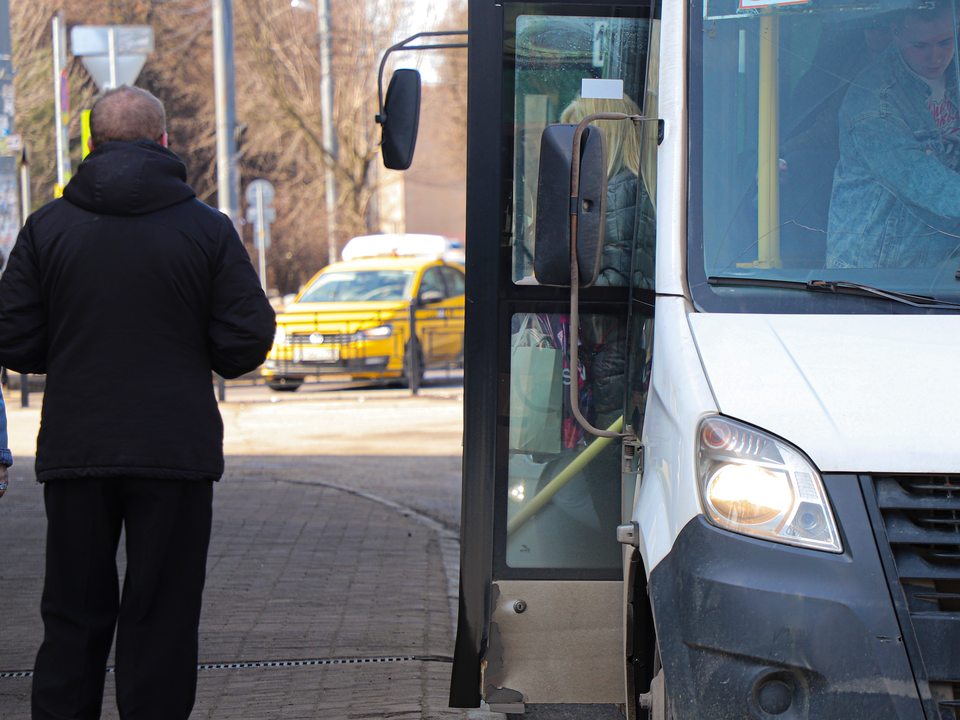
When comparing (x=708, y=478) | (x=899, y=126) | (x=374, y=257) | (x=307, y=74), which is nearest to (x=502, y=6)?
(x=899, y=126)

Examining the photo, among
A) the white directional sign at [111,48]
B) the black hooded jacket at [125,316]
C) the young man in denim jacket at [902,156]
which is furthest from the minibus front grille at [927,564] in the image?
the white directional sign at [111,48]

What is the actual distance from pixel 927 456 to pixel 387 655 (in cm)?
293

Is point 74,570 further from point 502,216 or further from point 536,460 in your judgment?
point 502,216

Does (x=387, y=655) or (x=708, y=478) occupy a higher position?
(x=708, y=478)

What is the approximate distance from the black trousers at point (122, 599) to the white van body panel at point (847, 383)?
1.52 m

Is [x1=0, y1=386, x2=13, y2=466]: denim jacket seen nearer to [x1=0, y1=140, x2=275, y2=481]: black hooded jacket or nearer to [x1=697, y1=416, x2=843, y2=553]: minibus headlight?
[x1=0, y1=140, x2=275, y2=481]: black hooded jacket

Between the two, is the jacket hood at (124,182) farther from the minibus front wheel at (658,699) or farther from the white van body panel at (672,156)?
the minibus front wheel at (658,699)

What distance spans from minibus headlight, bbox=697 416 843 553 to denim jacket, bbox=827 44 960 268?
2.29 ft

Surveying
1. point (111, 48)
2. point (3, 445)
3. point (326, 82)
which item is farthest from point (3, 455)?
point (326, 82)

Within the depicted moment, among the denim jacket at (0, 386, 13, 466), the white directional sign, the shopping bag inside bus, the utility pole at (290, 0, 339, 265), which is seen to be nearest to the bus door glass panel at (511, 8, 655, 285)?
the shopping bag inside bus

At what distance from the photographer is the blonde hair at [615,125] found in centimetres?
333

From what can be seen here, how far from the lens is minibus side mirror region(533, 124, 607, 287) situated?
9.11 ft

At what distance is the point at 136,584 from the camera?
300 centimetres

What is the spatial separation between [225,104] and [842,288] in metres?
15.1
